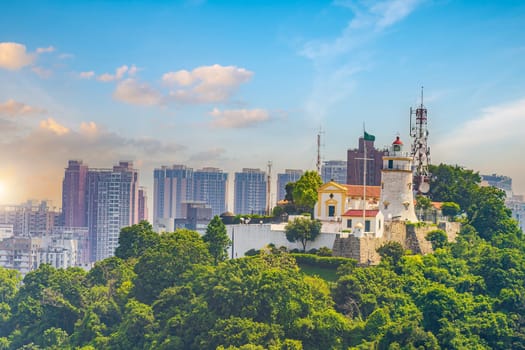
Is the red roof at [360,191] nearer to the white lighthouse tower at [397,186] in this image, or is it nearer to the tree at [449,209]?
the white lighthouse tower at [397,186]

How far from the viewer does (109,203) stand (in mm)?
93750

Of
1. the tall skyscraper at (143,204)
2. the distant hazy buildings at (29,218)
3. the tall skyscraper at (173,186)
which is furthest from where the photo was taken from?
the tall skyscraper at (173,186)

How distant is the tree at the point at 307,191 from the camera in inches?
1453

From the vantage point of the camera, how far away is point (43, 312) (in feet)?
123

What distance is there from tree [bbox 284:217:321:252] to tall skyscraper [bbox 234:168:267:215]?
2422 inches

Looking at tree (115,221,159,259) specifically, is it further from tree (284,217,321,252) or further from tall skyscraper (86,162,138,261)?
tall skyscraper (86,162,138,261)

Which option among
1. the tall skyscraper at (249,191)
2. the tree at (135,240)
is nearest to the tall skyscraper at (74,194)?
the tall skyscraper at (249,191)

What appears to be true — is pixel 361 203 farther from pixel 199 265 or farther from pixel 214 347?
pixel 214 347

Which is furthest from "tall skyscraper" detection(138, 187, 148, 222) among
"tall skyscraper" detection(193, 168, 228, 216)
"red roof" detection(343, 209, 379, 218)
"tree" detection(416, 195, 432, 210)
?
"red roof" detection(343, 209, 379, 218)

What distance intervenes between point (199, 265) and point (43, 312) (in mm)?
7378

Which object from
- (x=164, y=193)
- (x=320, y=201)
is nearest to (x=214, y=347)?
(x=320, y=201)

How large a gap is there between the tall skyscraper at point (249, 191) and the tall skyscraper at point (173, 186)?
7.08 metres

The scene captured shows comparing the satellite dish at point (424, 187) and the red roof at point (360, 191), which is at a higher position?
the satellite dish at point (424, 187)

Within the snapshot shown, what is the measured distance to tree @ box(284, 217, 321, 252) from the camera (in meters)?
34.4
